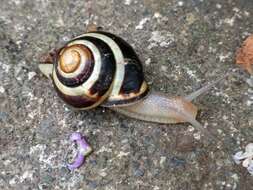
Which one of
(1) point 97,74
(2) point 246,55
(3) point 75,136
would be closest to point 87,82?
(1) point 97,74

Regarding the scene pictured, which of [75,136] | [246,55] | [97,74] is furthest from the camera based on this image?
[246,55]

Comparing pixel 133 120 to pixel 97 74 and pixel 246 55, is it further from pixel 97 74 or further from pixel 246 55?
pixel 246 55

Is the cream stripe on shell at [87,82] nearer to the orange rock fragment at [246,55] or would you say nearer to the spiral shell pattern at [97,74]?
the spiral shell pattern at [97,74]

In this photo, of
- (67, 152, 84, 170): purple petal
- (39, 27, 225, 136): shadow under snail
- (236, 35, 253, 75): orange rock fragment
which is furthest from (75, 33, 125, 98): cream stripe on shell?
(236, 35, 253, 75): orange rock fragment

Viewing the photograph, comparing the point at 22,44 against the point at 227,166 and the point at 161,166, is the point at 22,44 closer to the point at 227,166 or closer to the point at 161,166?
the point at 161,166

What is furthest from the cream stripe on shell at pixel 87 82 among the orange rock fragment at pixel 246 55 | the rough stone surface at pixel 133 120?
the orange rock fragment at pixel 246 55

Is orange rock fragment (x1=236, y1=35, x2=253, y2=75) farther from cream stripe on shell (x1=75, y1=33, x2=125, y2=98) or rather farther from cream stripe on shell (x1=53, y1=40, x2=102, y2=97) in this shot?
cream stripe on shell (x1=53, y1=40, x2=102, y2=97)
